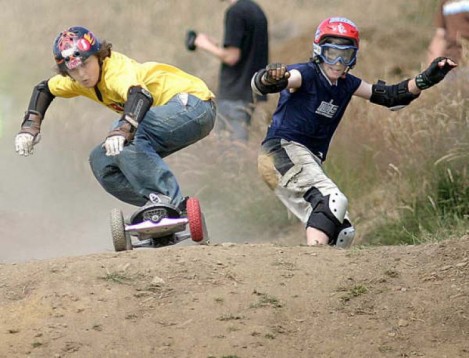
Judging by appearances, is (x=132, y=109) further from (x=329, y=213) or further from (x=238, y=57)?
(x=238, y=57)

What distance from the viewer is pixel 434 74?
7.26m

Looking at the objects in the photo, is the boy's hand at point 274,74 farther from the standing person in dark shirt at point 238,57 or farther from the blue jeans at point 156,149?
the standing person in dark shirt at point 238,57

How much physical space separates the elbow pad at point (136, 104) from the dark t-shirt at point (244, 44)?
423cm

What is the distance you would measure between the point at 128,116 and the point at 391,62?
28.0 feet

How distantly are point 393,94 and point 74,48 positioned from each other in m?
2.15

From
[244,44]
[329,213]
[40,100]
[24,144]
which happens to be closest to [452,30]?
[244,44]

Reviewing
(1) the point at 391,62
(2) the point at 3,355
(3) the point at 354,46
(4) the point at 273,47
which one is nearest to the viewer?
(2) the point at 3,355

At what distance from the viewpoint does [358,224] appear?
10078mm

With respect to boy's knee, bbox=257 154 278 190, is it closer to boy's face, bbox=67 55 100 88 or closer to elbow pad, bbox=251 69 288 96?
elbow pad, bbox=251 69 288 96

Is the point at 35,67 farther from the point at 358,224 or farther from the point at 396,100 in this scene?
the point at 396,100

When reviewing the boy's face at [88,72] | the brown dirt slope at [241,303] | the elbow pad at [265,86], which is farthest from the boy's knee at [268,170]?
the brown dirt slope at [241,303]

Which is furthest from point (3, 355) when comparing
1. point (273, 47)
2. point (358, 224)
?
point (273, 47)

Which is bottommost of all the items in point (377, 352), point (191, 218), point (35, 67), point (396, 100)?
point (377, 352)

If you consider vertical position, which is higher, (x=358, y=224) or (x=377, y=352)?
(x=358, y=224)
